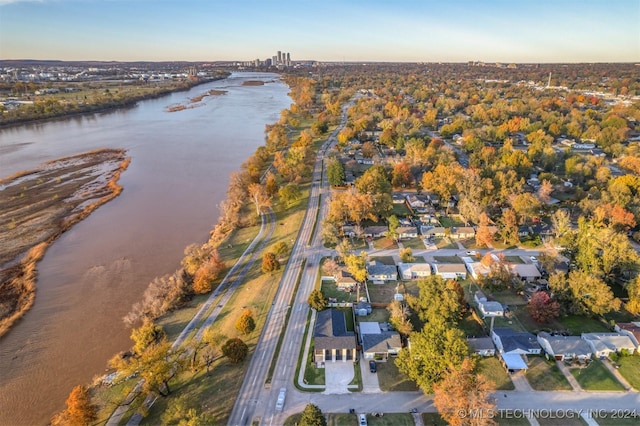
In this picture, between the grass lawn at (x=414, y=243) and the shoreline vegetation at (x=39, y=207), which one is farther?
the grass lawn at (x=414, y=243)

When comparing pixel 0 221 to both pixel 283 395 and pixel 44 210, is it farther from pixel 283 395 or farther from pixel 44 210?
pixel 283 395

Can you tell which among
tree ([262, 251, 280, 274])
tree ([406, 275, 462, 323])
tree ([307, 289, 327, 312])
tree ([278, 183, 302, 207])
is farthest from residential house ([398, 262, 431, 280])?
tree ([278, 183, 302, 207])

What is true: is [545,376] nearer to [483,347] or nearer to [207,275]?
[483,347]

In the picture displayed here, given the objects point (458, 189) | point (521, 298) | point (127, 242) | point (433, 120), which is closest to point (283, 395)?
point (521, 298)

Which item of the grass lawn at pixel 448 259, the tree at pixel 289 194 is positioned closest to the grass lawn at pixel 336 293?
the grass lawn at pixel 448 259

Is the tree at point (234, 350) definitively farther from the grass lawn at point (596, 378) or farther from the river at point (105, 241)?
the grass lawn at point (596, 378)

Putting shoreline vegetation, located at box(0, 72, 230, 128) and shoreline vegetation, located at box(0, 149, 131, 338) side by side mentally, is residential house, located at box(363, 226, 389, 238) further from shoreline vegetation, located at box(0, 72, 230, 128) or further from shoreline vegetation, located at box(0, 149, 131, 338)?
shoreline vegetation, located at box(0, 72, 230, 128)
